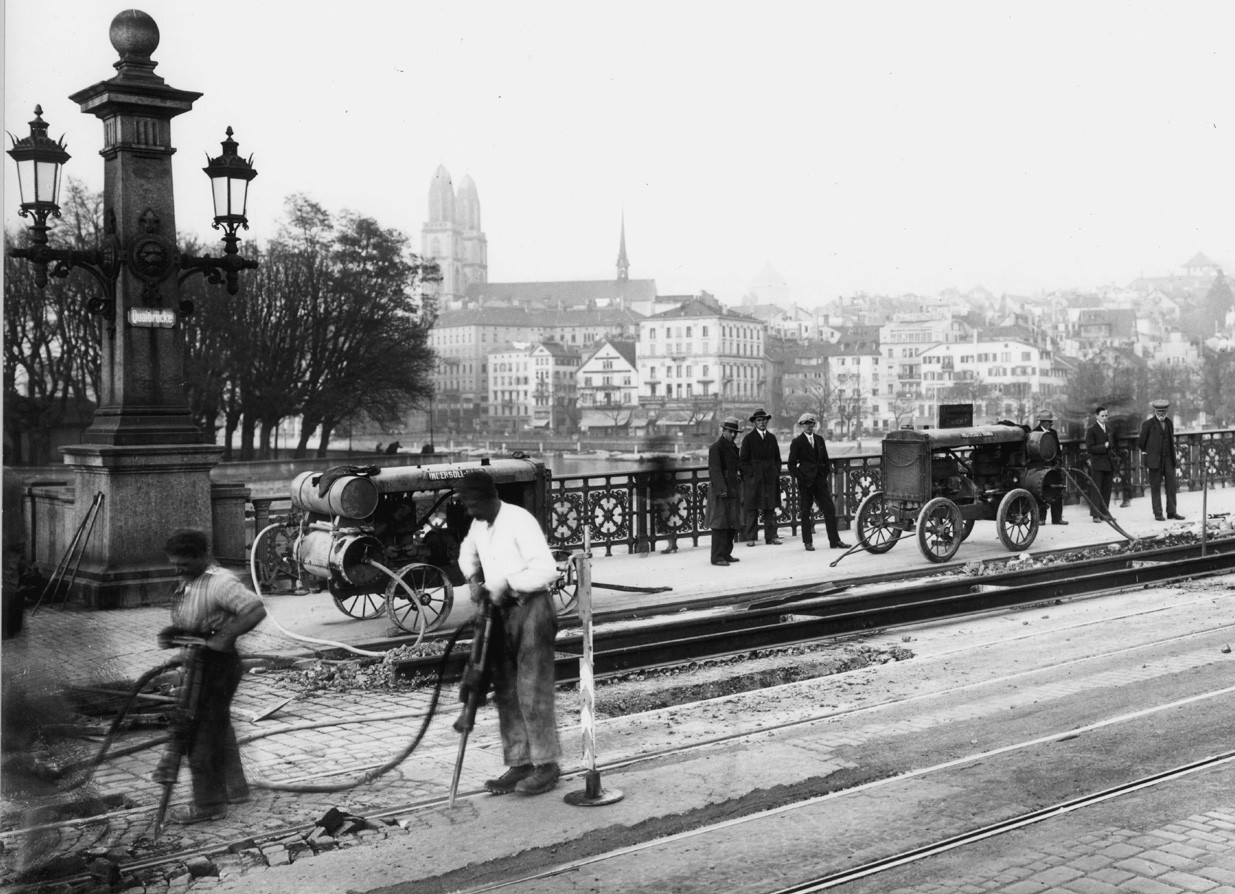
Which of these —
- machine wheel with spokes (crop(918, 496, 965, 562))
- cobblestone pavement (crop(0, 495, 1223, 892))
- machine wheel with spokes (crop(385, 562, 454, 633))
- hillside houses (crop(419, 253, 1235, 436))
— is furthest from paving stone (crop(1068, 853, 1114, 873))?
hillside houses (crop(419, 253, 1235, 436))

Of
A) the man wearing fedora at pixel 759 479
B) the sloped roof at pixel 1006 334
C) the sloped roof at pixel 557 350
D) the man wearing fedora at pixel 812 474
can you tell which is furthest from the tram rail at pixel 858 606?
the sloped roof at pixel 557 350

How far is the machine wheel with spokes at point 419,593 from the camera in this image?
1158 cm

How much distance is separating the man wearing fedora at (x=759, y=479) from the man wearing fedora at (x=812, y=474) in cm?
33

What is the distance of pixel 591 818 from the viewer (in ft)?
21.1

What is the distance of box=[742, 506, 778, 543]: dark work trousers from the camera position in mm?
18688

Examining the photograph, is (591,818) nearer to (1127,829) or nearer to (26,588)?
(1127,829)

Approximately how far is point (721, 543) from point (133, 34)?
888 cm

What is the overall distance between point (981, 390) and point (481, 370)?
2258 inches

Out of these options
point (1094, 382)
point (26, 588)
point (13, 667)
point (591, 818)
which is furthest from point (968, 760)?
point (1094, 382)

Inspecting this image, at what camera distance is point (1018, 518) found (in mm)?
17641

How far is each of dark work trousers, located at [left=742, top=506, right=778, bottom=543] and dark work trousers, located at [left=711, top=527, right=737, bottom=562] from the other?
5.57 ft

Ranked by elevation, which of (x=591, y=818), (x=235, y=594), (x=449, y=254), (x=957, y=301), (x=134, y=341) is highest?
(x=449, y=254)

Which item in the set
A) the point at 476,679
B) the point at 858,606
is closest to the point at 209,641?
the point at 476,679

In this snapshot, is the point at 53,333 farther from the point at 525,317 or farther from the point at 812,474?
the point at 525,317
